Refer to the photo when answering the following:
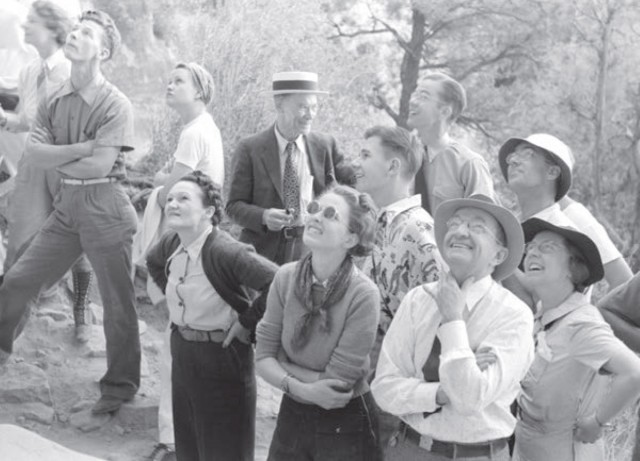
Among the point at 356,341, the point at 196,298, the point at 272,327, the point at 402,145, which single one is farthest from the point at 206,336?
the point at 402,145

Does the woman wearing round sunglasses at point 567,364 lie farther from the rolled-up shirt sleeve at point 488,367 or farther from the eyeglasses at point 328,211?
the eyeglasses at point 328,211

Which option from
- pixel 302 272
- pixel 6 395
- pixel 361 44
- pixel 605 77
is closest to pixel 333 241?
pixel 302 272

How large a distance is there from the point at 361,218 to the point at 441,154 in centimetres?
→ 99

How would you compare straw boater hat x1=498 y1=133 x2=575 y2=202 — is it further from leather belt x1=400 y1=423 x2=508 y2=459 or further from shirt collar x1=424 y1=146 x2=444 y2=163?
leather belt x1=400 y1=423 x2=508 y2=459

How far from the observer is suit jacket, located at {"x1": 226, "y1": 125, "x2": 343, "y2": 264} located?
4551 millimetres

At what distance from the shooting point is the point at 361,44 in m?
11.5

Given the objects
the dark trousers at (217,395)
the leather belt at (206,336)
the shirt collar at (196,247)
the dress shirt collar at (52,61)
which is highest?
the dress shirt collar at (52,61)

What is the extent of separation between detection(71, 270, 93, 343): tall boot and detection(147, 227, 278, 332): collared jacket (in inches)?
75.3

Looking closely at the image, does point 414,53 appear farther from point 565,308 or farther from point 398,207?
point 565,308

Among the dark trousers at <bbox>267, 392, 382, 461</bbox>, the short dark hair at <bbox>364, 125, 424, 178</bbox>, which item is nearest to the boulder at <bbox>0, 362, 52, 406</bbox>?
the dark trousers at <bbox>267, 392, 382, 461</bbox>

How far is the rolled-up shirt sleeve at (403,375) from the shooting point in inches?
106

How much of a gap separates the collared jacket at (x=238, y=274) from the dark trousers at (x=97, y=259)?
3.33 feet

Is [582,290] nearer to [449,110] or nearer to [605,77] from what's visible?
[449,110]

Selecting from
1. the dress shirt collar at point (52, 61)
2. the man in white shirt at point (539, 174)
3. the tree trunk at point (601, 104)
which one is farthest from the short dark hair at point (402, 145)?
the tree trunk at point (601, 104)
